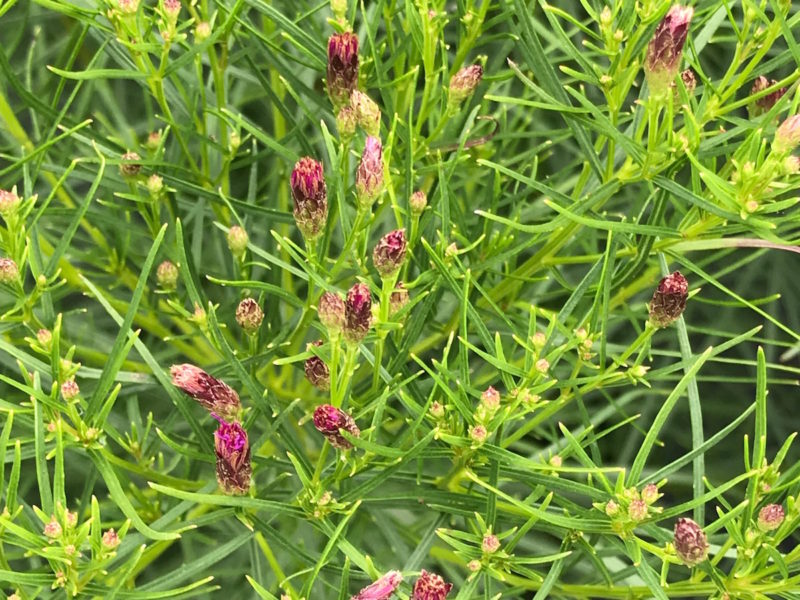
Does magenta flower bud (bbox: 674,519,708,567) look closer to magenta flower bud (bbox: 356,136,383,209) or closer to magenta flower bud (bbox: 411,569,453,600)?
magenta flower bud (bbox: 411,569,453,600)

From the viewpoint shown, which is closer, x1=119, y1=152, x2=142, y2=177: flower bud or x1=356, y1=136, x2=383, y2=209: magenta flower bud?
x1=356, y1=136, x2=383, y2=209: magenta flower bud

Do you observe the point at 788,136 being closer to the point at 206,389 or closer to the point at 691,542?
the point at 691,542

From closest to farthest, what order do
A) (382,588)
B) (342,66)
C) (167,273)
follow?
(382,588)
(342,66)
(167,273)

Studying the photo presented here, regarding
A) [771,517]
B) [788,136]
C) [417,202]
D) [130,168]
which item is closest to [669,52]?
[788,136]

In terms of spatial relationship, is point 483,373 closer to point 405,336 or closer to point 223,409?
point 405,336

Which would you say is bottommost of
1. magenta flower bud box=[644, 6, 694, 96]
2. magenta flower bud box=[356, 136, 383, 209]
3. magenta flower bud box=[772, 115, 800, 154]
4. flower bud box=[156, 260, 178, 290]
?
flower bud box=[156, 260, 178, 290]

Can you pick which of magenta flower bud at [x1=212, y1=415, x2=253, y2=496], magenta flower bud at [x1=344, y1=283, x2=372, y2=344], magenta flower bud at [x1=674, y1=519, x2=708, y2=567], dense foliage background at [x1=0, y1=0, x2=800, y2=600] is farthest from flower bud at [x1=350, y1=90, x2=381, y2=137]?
magenta flower bud at [x1=674, y1=519, x2=708, y2=567]
